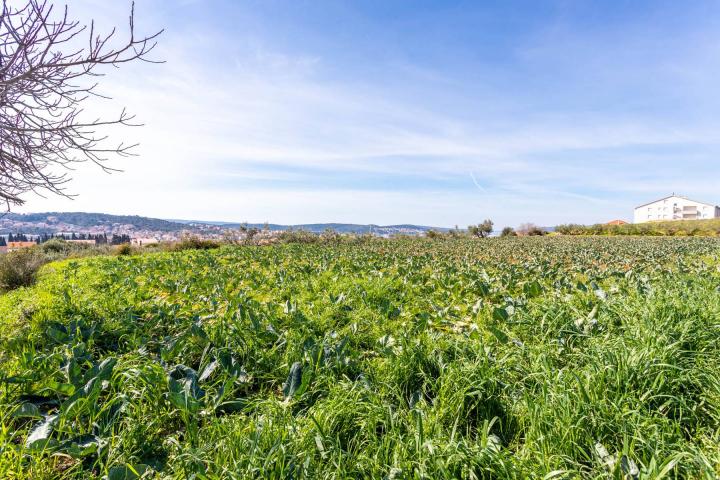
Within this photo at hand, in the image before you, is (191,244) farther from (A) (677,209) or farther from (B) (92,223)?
(A) (677,209)

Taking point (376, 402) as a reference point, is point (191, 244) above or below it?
below

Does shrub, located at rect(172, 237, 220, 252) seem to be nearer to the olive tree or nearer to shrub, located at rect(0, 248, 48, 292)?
shrub, located at rect(0, 248, 48, 292)

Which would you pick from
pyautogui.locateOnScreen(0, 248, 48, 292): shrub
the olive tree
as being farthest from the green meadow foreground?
the olive tree

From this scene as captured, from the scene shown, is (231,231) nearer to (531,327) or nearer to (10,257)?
(10,257)

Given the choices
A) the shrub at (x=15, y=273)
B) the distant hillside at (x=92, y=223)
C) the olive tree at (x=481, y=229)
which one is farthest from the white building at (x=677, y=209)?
the distant hillside at (x=92, y=223)

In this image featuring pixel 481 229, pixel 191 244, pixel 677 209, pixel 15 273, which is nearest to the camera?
pixel 15 273

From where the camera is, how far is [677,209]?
102m

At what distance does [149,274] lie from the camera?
9906 millimetres

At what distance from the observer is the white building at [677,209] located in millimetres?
94688

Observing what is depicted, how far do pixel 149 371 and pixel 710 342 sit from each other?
503 cm

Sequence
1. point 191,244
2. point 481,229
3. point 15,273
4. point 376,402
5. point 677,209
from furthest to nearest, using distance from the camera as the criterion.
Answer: point 677,209 → point 481,229 → point 191,244 → point 15,273 → point 376,402

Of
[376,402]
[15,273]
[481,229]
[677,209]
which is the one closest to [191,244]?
[15,273]

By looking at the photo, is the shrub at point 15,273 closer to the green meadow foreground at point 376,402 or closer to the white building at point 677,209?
the green meadow foreground at point 376,402

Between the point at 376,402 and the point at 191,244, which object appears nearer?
the point at 376,402
